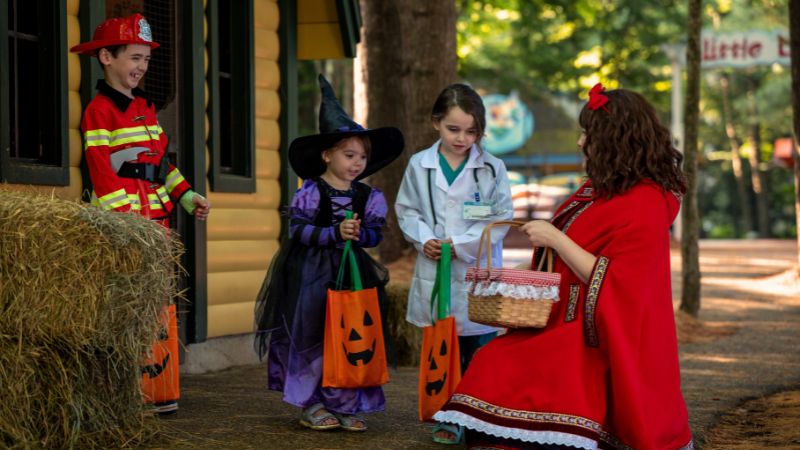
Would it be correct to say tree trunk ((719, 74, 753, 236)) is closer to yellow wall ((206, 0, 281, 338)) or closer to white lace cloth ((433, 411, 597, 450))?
yellow wall ((206, 0, 281, 338))

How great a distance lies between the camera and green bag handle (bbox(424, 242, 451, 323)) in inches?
236

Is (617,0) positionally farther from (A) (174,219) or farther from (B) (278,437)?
(B) (278,437)

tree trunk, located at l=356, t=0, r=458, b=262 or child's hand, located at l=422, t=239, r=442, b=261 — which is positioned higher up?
tree trunk, located at l=356, t=0, r=458, b=262

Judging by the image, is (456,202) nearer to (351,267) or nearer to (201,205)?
(351,267)

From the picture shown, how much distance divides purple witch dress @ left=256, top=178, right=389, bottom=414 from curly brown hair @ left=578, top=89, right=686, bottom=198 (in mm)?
1399

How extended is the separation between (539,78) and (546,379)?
33.6 metres

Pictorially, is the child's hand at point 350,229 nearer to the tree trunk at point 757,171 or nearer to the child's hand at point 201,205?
the child's hand at point 201,205

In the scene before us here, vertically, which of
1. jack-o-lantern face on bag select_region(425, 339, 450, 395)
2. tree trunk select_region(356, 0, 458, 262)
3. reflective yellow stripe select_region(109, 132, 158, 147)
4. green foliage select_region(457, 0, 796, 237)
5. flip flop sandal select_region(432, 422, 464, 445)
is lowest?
flip flop sandal select_region(432, 422, 464, 445)

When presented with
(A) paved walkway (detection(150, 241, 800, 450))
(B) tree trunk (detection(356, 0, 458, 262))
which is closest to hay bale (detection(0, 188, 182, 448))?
(A) paved walkway (detection(150, 241, 800, 450))

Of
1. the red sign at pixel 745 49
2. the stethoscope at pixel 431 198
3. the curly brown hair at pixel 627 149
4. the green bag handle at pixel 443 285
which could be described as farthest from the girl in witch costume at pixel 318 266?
the red sign at pixel 745 49

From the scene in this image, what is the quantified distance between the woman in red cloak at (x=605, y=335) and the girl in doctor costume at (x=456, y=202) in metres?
0.93

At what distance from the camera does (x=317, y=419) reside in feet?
19.9

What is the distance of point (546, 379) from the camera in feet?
16.6

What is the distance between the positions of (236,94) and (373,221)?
3.10 m
